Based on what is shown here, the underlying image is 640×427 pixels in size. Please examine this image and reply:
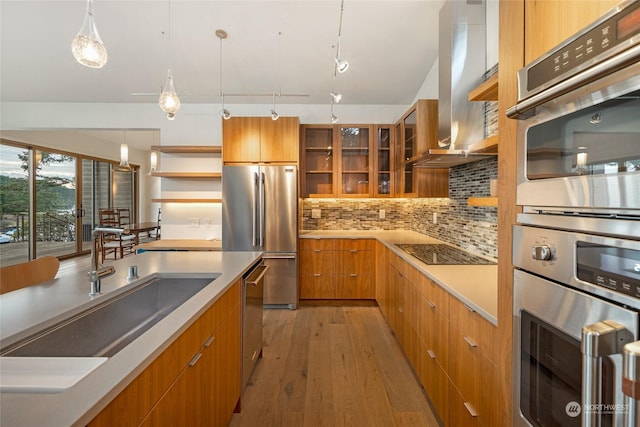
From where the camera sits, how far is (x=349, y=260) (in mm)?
3930

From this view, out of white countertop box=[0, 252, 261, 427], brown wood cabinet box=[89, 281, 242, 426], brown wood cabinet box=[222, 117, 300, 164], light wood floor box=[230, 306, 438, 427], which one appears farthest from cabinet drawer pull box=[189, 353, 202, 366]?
brown wood cabinet box=[222, 117, 300, 164]

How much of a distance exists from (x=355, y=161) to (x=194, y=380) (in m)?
3.56

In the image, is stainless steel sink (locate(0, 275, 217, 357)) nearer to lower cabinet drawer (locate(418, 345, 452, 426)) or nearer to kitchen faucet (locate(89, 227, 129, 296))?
kitchen faucet (locate(89, 227, 129, 296))

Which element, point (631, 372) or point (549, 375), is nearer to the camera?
point (631, 372)

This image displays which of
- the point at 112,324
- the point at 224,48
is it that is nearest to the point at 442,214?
the point at 224,48

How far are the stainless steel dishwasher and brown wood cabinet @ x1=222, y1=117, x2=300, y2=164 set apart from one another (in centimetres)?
186

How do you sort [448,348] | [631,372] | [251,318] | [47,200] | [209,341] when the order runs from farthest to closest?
[47,200] < [251,318] < [448,348] < [209,341] < [631,372]

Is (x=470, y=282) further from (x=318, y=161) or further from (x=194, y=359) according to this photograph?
(x=318, y=161)

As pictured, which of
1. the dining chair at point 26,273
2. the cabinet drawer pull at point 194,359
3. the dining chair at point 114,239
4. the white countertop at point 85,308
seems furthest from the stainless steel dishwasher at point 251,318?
the dining chair at point 114,239

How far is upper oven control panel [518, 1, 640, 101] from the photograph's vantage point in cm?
59

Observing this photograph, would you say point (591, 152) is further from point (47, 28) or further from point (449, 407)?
point (47, 28)

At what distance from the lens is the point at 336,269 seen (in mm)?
3936

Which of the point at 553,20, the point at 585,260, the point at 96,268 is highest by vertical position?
the point at 553,20

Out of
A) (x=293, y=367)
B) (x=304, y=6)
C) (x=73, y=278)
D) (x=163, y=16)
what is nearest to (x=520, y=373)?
(x=293, y=367)
